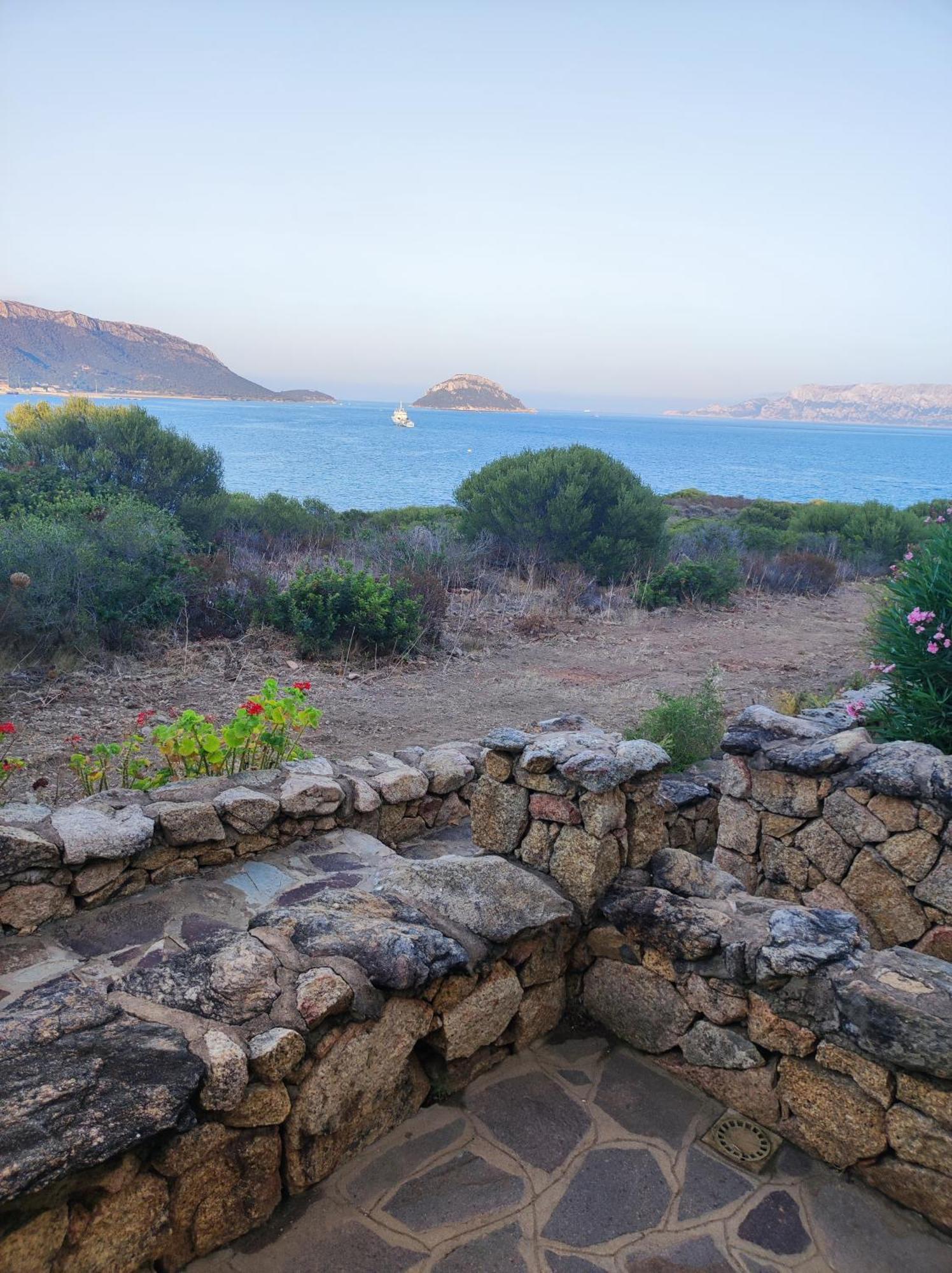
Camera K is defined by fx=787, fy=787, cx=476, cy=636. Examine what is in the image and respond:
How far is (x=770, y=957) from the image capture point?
127 inches

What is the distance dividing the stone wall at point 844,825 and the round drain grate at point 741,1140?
1287mm

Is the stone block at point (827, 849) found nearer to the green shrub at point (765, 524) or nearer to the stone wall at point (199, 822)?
A: the stone wall at point (199, 822)

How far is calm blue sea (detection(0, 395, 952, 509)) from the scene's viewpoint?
49.5 meters

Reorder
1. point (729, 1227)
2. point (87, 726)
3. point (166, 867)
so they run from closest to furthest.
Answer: point (729, 1227) < point (166, 867) < point (87, 726)

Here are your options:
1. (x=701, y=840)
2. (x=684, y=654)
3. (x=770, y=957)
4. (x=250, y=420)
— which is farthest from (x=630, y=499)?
(x=250, y=420)

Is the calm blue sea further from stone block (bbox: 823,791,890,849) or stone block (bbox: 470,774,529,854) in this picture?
stone block (bbox: 823,791,890,849)

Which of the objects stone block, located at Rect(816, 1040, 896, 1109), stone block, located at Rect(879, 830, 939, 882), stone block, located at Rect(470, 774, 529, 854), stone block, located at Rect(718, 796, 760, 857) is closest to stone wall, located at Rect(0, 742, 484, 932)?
stone block, located at Rect(470, 774, 529, 854)

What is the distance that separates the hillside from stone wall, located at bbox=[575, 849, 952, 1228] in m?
119

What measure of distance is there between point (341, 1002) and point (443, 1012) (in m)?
0.58

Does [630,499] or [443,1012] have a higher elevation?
[630,499]

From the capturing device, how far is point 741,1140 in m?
3.22

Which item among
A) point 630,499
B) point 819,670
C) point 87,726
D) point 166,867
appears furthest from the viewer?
point 630,499

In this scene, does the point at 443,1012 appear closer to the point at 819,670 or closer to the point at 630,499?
the point at 819,670

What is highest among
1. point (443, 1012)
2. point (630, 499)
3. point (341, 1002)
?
point (630, 499)
